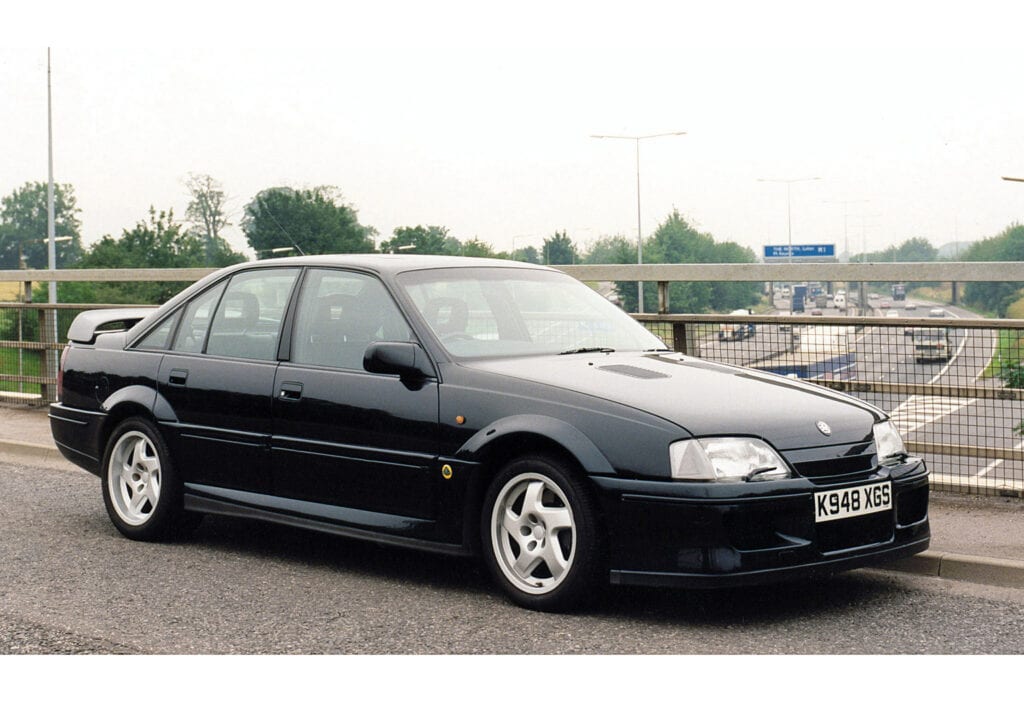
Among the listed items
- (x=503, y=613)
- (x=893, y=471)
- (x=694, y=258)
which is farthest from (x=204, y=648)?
(x=694, y=258)

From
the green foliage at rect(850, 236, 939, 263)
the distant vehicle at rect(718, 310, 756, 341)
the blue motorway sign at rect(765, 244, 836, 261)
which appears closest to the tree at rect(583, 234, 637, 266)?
the blue motorway sign at rect(765, 244, 836, 261)

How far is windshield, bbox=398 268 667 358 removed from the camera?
251 inches

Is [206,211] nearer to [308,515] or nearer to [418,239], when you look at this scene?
[418,239]

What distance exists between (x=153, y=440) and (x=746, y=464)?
3.46 meters

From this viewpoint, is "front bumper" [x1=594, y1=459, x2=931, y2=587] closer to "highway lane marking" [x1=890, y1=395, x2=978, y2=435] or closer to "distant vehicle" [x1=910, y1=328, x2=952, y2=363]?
"distant vehicle" [x1=910, y1=328, x2=952, y2=363]

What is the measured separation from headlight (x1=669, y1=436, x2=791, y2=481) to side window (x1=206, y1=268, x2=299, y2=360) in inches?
96.1

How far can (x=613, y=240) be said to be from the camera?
4129 inches

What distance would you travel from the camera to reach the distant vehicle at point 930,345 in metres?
7.97

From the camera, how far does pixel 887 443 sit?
5.93 meters

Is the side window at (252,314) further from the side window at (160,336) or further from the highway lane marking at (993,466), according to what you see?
the highway lane marking at (993,466)

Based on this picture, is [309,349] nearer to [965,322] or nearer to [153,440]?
[153,440]

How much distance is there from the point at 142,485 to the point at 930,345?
458cm

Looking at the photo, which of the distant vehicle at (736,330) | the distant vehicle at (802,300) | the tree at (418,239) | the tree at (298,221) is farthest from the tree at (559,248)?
the distant vehicle at (736,330)

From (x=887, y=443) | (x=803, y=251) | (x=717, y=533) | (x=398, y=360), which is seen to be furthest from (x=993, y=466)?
(x=803, y=251)
